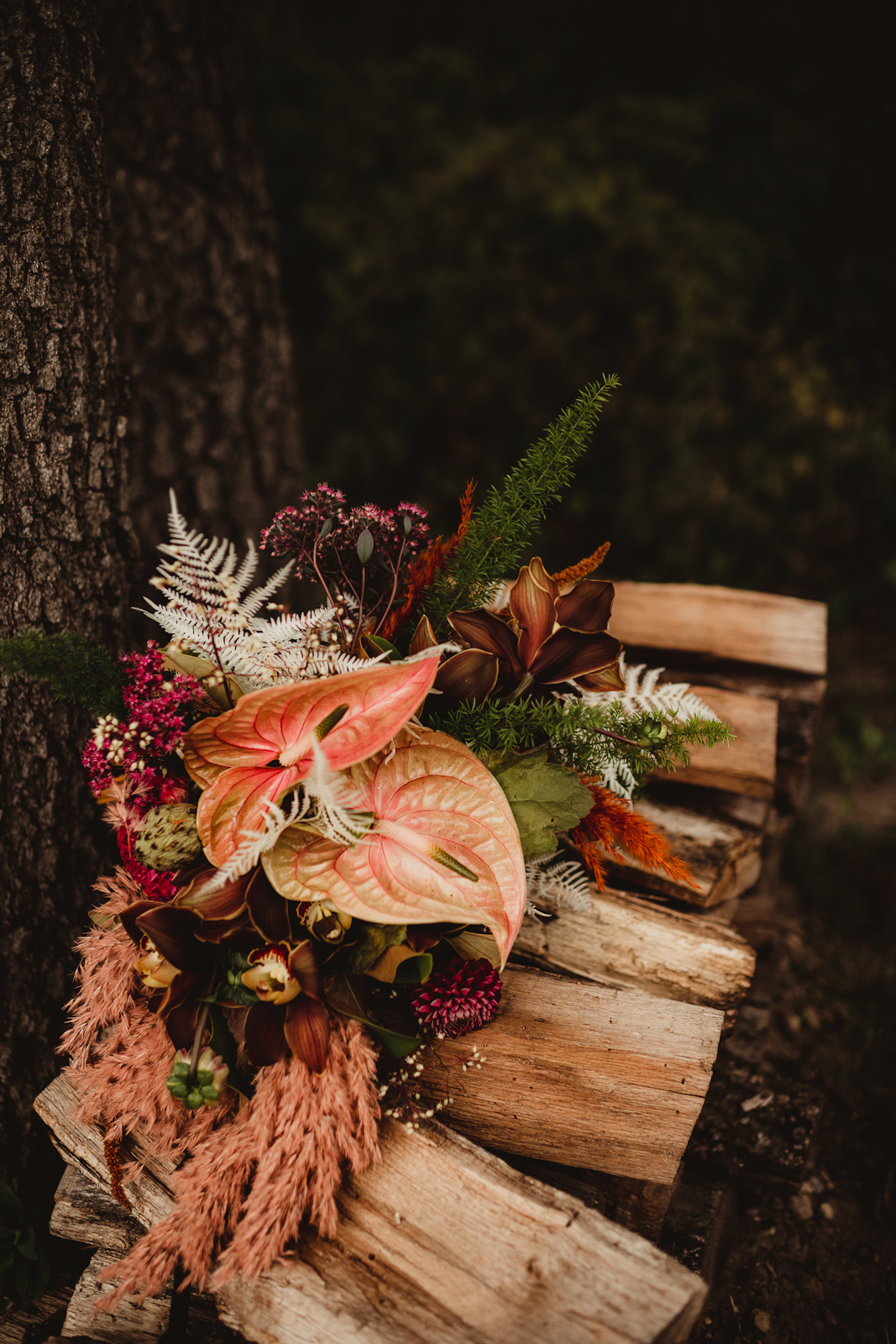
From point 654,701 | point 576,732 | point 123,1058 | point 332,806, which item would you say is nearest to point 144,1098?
point 123,1058

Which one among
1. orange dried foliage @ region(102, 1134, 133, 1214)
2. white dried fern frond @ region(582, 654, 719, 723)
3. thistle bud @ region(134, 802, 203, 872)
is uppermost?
white dried fern frond @ region(582, 654, 719, 723)

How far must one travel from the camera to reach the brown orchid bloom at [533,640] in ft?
3.02

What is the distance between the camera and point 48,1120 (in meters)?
0.99

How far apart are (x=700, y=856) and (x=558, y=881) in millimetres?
377

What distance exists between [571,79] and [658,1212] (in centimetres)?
333

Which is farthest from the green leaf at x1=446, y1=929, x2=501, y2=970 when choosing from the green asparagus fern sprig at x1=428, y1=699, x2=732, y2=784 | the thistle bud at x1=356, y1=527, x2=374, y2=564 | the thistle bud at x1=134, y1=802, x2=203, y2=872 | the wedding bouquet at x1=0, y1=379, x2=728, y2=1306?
the thistle bud at x1=356, y1=527, x2=374, y2=564

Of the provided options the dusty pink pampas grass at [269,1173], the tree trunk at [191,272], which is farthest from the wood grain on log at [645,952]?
the tree trunk at [191,272]

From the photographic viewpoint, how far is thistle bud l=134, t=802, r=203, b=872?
2.87ft

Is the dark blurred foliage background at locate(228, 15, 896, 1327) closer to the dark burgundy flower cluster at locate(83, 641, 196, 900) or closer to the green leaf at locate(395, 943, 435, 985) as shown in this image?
the green leaf at locate(395, 943, 435, 985)

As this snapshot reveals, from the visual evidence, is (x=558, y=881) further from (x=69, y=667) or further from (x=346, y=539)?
(x=69, y=667)

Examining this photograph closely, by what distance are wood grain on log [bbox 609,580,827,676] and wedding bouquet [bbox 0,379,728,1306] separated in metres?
0.53

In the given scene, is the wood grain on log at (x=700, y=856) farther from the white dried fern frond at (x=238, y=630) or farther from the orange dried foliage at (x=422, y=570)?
the white dried fern frond at (x=238, y=630)

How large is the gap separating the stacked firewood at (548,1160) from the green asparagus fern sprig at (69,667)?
0.56m

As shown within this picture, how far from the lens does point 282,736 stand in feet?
2.80
